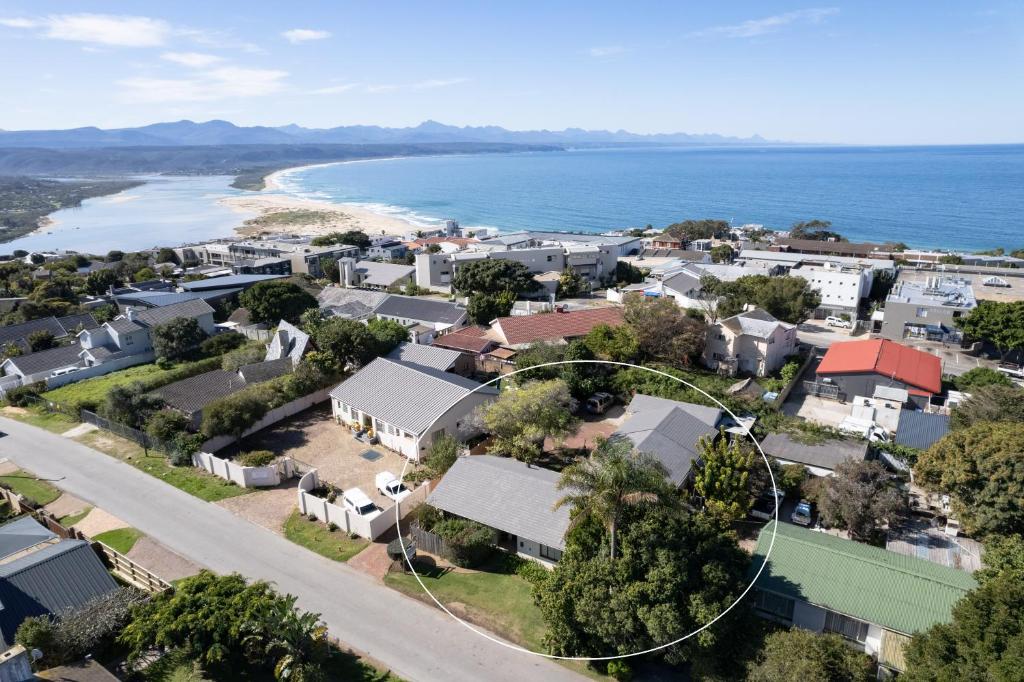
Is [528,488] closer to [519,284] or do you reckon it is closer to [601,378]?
[601,378]

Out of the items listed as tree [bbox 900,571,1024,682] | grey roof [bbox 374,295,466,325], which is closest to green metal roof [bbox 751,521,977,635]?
tree [bbox 900,571,1024,682]

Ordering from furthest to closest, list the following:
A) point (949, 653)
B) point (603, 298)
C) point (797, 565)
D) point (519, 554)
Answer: point (603, 298), point (519, 554), point (797, 565), point (949, 653)

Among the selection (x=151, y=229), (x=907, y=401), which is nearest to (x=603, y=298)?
(x=907, y=401)

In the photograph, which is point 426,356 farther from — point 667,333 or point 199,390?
point 667,333

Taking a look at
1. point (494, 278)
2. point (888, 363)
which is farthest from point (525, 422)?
point (494, 278)

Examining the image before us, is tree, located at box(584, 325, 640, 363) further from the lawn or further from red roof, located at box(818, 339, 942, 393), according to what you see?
the lawn

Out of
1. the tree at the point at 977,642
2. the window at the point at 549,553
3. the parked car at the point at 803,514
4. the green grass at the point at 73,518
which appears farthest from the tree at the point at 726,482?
the green grass at the point at 73,518
